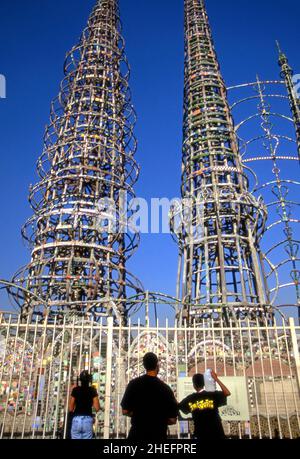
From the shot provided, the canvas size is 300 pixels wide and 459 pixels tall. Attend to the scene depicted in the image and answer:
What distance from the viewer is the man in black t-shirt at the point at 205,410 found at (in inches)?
154

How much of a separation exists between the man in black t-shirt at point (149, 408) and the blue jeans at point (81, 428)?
128cm

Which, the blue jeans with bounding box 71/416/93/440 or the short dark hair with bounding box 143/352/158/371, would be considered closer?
the short dark hair with bounding box 143/352/158/371

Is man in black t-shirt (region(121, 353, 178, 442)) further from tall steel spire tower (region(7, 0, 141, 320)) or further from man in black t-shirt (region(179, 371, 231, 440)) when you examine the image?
tall steel spire tower (region(7, 0, 141, 320))

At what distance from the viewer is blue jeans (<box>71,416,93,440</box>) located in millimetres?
4625

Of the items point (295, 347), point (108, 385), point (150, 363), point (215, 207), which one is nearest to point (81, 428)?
point (108, 385)

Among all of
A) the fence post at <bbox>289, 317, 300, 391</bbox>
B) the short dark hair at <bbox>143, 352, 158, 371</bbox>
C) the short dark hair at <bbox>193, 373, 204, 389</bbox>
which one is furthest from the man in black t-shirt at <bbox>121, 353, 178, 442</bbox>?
the fence post at <bbox>289, 317, 300, 391</bbox>

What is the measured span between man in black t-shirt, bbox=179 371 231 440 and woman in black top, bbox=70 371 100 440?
1.39 m

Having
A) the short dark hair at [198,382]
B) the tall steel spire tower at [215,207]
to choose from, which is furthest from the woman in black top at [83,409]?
the tall steel spire tower at [215,207]

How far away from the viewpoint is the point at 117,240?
2262cm

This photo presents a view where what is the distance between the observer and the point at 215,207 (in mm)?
21812

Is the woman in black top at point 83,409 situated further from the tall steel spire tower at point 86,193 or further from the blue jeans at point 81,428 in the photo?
the tall steel spire tower at point 86,193
